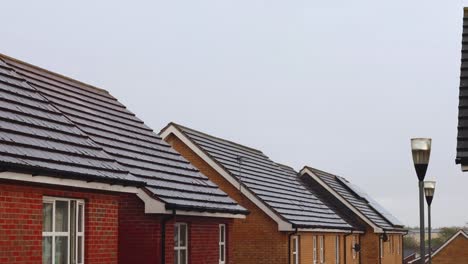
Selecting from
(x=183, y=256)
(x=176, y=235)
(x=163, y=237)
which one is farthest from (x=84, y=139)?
(x=183, y=256)

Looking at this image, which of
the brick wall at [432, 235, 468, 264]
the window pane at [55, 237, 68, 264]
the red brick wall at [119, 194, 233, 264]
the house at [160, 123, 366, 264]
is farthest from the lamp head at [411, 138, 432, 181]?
the brick wall at [432, 235, 468, 264]

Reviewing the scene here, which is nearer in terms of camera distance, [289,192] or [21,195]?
[21,195]

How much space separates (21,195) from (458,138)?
21.1 feet

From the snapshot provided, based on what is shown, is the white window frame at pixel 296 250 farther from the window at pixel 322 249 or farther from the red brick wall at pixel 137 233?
the red brick wall at pixel 137 233

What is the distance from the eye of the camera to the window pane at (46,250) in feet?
39.8

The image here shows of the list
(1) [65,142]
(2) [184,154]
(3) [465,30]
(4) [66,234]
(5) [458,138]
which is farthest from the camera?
(2) [184,154]

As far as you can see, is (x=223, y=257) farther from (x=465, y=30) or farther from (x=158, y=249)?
(x=465, y=30)

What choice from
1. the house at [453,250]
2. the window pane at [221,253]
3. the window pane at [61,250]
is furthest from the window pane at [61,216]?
the house at [453,250]

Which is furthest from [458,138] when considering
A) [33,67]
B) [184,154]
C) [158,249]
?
[184,154]

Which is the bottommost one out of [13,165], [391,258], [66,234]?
[391,258]

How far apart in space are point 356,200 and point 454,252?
7618mm

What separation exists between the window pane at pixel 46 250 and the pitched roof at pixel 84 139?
1.14 m

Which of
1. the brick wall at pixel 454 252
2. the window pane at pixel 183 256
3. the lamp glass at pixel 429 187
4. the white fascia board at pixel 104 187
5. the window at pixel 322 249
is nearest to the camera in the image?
the white fascia board at pixel 104 187

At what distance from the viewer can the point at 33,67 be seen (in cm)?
1872
